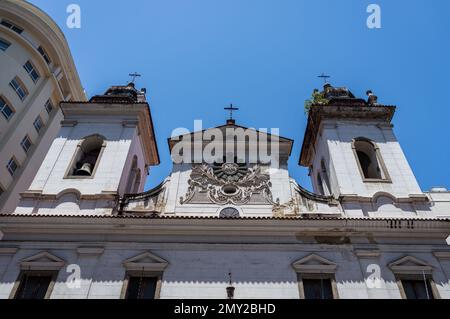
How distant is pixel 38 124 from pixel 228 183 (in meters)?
15.6

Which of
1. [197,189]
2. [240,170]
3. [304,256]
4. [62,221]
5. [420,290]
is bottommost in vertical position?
[420,290]

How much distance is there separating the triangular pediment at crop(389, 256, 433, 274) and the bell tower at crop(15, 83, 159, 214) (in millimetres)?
8896

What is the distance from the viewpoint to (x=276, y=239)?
1238 cm

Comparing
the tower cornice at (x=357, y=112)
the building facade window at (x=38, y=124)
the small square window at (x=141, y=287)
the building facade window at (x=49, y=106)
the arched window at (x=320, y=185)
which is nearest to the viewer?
the small square window at (x=141, y=287)

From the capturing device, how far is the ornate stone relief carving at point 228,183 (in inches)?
551

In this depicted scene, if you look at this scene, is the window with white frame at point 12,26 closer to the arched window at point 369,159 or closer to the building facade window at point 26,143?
the building facade window at point 26,143

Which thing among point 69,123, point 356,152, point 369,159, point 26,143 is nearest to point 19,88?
Result: point 26,143

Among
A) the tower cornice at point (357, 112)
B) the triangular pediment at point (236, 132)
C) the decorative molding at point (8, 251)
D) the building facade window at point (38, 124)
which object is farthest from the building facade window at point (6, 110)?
the tower cornice at point (357, 112)

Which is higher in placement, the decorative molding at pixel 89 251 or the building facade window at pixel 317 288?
the decorative molding at pixel 89 251

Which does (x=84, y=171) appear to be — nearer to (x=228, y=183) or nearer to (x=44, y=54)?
(x=228, y=183)

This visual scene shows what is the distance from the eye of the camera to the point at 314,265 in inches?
457
